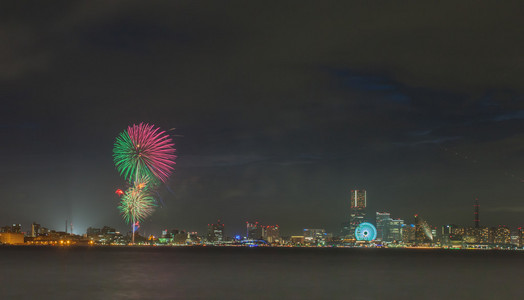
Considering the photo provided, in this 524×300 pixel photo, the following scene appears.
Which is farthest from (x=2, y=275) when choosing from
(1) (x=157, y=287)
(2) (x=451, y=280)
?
(2) (x=451, y=280)

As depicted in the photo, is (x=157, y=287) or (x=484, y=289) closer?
(x=157, y=287)

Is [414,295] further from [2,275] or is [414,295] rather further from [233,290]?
[2,275]

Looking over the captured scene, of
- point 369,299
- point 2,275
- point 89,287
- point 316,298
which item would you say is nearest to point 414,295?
point 369,299

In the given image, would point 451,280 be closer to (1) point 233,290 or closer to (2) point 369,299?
(2) point 369,299

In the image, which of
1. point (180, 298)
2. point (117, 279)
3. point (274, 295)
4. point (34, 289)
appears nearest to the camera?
point (180, 298)

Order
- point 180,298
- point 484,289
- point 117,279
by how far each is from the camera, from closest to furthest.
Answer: point 180,298, point 484,289, point 117,279

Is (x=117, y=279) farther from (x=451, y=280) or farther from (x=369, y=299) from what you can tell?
(x=451, y=280)

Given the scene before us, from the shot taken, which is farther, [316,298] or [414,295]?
[414,295]

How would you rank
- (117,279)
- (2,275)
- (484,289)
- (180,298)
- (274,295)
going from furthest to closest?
1. (2,275)
2. (117,279)
3. (484,289)
4. (274,295)
5. (180,298)

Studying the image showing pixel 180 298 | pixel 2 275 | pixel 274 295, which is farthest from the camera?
pixel 2 275
